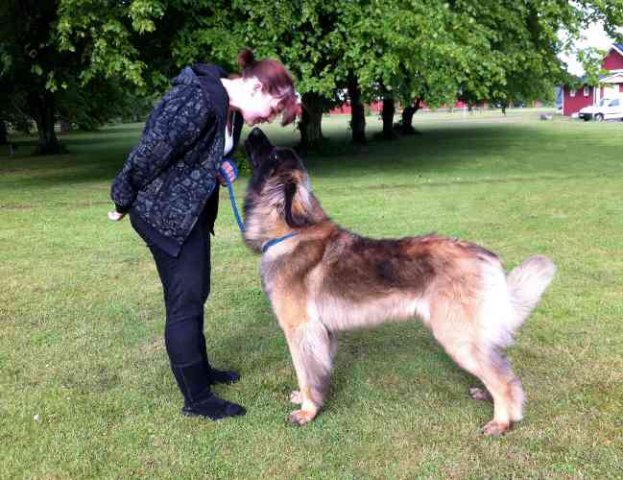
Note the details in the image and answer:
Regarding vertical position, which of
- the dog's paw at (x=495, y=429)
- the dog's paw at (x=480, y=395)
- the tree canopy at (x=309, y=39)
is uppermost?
the tree canopy at (x=309, y=39)

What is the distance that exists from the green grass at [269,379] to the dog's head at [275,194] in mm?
1291

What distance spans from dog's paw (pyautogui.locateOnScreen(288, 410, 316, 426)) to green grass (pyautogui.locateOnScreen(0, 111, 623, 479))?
2.7 inches

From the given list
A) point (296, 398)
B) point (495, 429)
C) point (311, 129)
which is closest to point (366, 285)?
point (296, 398)

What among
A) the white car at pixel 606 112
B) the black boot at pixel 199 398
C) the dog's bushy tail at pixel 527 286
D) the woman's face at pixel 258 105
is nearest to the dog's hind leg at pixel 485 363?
the dog's bushy tail at pixel 527 286

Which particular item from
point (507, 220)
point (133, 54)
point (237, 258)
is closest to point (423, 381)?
point (237, 258)

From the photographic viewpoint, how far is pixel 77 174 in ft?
63.7

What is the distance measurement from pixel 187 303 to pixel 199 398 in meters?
0.68

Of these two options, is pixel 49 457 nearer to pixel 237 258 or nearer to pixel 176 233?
pixel 176 233

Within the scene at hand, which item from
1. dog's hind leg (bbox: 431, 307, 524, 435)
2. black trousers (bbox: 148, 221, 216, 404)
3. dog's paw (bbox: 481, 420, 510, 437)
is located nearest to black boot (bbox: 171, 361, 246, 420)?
black trousers (bbox: 148, 221, 216, 404)

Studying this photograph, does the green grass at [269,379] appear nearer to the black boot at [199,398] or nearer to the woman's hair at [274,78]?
the black boot at [199,398]

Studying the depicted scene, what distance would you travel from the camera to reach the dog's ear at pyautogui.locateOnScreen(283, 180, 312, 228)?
12.5ft

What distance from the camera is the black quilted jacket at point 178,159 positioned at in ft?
11.2

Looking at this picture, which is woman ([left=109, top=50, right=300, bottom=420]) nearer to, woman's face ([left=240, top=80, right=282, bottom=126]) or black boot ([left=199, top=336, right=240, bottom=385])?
woman's face ([left=240, top=80, right=282, bottom=126])

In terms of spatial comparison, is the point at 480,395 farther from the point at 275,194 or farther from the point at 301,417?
the point at 275,194
